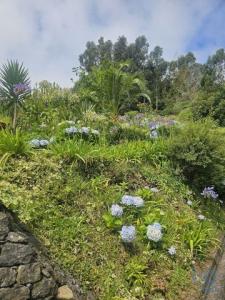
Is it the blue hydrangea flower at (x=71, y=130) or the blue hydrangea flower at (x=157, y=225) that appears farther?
the blue hydrangea flower at (x=71, y=130)

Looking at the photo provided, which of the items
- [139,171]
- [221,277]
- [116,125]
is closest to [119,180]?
[139,171]

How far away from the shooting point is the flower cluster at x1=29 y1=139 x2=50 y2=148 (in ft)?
A: 17.5

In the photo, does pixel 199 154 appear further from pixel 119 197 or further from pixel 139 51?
pixel 139 51

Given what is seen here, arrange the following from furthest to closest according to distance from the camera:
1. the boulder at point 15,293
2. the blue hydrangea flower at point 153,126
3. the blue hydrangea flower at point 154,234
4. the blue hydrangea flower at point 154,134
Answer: the blue hydrangea flower at point 153,126 < the blue hydrangea flower at point 154,134 < the blue hydrangea flower at point 154,234 < the boulder at point 15,293

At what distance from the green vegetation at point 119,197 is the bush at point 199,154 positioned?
16mm

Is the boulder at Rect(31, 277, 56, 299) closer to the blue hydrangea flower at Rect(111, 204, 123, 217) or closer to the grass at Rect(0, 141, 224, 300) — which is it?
the grass at Rect(0, 141, 224, 300)

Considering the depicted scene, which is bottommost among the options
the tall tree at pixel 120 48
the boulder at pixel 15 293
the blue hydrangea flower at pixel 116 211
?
the boulder at pixel 15 293

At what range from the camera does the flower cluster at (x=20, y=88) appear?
6391 mm

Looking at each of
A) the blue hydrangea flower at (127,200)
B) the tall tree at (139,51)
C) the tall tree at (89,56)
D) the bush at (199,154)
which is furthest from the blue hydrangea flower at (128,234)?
the tall tree at (89,56)

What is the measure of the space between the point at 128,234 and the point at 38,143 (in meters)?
1.84

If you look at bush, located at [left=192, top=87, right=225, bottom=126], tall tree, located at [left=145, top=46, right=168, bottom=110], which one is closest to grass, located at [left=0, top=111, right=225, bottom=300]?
bush, located at [left=192, top=87, right=225, bottom=126]

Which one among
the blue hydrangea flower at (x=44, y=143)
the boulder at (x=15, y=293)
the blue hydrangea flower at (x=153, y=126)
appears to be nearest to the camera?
the boulder at (x=15, y=293)

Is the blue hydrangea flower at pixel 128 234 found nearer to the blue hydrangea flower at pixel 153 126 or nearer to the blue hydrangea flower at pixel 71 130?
the blue hydrangea flower at pixel 71 130

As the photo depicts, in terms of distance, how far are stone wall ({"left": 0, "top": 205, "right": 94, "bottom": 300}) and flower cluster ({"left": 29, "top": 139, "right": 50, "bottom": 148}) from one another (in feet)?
6.08
